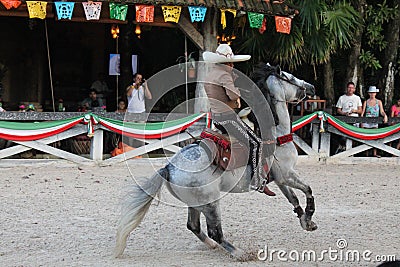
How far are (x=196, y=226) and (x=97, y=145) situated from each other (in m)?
6.45

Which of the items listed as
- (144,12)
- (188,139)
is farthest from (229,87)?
(188,139)

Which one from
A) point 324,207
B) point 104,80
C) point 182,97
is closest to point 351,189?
point 324,207

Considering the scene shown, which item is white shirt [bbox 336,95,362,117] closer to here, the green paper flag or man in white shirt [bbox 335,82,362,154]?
man in white shirt [bbox 335,82,362,154]

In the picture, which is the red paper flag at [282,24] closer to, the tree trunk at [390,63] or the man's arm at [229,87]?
the tree trunk at [390,63]

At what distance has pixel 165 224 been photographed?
308 inches

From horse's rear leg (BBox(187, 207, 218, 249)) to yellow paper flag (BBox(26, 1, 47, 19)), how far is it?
6.66 metres

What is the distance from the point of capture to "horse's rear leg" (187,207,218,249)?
6.51 m

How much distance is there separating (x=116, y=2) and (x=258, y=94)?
19.8 ft

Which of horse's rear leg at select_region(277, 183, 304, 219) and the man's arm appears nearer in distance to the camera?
the man's arm

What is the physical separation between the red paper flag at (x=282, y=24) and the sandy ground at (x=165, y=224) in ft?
10.3

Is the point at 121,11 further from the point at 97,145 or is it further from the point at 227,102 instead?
the point at 227,102

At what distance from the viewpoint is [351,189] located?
35.3 ft

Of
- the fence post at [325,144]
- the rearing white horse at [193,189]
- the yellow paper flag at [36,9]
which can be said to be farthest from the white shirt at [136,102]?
the rearing white horse at [193,189]

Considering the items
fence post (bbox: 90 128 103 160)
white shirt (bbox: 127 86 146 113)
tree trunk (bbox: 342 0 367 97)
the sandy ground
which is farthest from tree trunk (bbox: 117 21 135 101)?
the sandy ground
